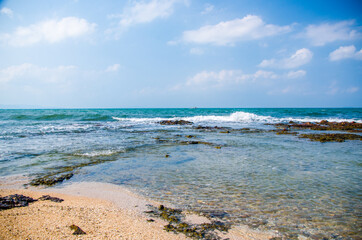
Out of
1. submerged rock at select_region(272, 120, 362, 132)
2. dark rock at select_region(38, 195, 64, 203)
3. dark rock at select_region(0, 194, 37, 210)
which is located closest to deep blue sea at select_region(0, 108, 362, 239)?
dark rock at select_region(38, 195, 64, 203)

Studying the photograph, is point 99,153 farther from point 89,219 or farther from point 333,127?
point 333,127

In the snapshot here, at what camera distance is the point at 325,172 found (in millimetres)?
6562

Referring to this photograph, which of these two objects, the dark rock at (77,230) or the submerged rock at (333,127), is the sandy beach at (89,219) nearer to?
the dark rock at (77,230)

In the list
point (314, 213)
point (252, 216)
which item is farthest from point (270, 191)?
point (252, 216)

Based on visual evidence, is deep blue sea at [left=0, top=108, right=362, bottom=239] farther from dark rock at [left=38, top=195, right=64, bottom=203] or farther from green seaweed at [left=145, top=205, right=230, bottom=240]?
dark rock at [left=38, top=195, right=64, bottom=203]

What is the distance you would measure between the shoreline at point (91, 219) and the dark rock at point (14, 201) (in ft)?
0.48

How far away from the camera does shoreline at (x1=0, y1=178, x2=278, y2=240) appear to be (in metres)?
3.16

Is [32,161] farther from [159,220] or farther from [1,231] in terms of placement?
[159,220]

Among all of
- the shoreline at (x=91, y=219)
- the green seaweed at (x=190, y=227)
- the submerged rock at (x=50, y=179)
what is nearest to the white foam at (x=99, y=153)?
the submerged rock at (x=50, y=179)

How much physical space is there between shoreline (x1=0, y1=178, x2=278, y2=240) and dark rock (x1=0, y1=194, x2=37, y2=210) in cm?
15

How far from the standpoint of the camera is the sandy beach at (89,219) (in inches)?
124

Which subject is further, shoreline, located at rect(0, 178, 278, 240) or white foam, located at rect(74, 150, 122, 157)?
white foam, located at rect(74, 150, 122, 157)

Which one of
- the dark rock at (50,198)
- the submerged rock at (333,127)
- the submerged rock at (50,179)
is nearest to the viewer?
the dark rock at (50,198)

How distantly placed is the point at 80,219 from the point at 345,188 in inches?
249
